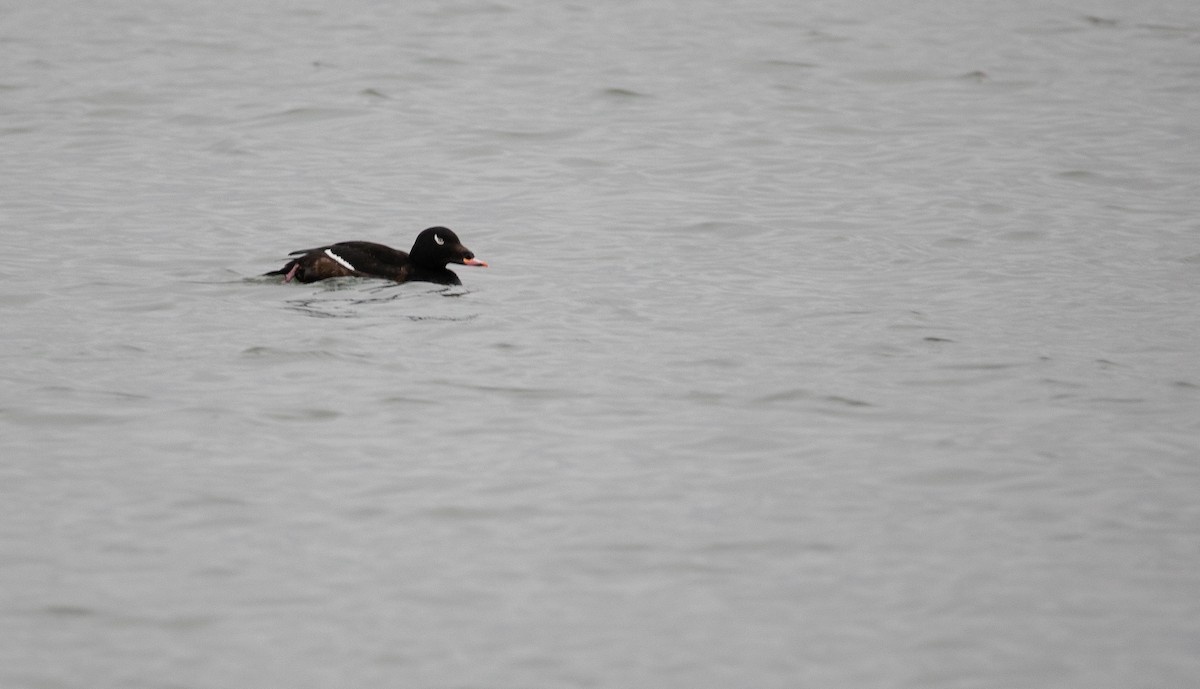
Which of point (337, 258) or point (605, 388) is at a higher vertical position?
point (337, 258)

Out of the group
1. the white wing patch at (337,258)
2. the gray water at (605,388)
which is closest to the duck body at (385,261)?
the white wing patch at (337,258)

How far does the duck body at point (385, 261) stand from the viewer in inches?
531

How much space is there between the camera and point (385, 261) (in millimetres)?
13742

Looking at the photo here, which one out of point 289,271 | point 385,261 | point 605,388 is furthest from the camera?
point 385,261

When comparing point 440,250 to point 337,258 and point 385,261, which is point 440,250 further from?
point 337,258

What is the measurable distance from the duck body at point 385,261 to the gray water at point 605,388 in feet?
0.63

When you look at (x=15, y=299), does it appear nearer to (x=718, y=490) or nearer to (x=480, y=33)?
(x=718, y=490)

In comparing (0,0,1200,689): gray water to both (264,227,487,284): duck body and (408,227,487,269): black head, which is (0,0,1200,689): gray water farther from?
(408,227,487,269): black head

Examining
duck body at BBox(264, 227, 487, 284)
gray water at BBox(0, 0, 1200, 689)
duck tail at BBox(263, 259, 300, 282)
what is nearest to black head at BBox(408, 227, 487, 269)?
duck body at BBox(264, 227, 487, 284)

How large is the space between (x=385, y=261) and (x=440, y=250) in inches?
18.2

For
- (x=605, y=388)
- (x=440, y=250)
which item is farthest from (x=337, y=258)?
(x=605, y=388)

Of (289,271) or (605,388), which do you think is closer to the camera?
→ (605,388)

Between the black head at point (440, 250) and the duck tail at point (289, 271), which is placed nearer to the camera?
the duck tail at point (289, 271)

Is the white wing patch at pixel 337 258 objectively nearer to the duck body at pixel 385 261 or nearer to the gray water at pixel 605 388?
the duck body at pixel 385 261
